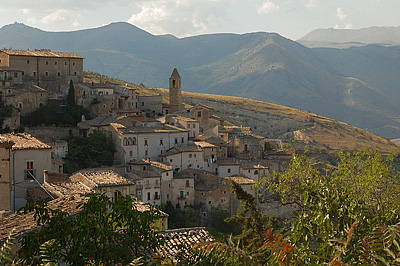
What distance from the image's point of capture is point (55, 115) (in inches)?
2066

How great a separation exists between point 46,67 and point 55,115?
851cm

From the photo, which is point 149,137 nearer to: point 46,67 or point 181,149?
point 181,149

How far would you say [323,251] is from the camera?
9820 mm

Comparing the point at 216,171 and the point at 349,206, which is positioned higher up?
the point at 349,206

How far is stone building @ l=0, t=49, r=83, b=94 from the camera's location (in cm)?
5703

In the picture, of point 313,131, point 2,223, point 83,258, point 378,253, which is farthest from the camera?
point 313,131

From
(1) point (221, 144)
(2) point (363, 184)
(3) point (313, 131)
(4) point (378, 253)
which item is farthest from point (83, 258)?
(3) point (313, 131)

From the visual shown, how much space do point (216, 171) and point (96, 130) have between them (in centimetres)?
1089

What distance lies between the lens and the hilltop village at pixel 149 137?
45750 millimetres

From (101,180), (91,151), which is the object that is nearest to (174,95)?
(91,151)

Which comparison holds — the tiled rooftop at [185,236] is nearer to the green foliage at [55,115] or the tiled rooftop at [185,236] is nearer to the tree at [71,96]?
the green foliage at [55,115]

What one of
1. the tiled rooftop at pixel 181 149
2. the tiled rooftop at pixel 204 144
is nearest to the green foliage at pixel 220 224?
the tiled rooftop at pixel 181 149

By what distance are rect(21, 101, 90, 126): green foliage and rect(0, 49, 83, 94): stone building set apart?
448 cm

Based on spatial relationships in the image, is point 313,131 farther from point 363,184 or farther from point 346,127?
point 363,184
